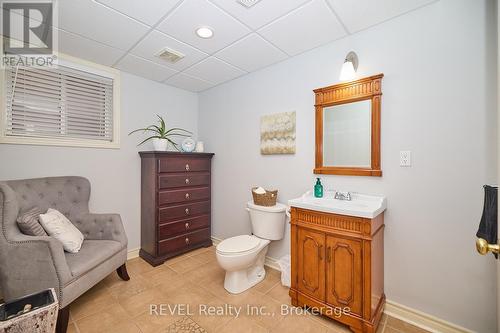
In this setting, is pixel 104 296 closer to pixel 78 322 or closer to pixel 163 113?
pixel 78 322

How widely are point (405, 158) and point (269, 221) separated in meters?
1.31

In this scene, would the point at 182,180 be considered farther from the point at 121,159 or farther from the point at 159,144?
the point at 121,159

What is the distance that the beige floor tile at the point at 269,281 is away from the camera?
2.06 meters

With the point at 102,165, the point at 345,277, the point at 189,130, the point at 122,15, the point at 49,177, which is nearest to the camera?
the point at 345,277

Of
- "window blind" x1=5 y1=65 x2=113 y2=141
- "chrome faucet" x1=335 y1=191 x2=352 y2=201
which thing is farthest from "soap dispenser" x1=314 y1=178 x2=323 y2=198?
"window blind" x1=5 y1=65 x2=113 y2=141

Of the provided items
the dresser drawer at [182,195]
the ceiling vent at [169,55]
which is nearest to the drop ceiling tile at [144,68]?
the ceiling vent at [169,55]

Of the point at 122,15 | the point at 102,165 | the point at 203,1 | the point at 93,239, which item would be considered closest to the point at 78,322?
the point at 93,239

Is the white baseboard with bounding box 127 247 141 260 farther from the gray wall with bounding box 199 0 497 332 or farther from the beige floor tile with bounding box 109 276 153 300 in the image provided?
the gray wall with bounding box 199 0 497 332

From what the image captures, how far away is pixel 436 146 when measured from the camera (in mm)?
1521

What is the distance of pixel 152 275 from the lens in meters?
2.29

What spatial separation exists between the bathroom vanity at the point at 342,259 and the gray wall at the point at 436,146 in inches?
7.5

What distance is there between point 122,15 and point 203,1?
26.5 inches

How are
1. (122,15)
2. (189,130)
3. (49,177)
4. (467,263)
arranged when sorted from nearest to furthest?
(467,263), (122,15), (49,177), (189,130)

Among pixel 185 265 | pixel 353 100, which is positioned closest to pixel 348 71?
pixel 353 100
